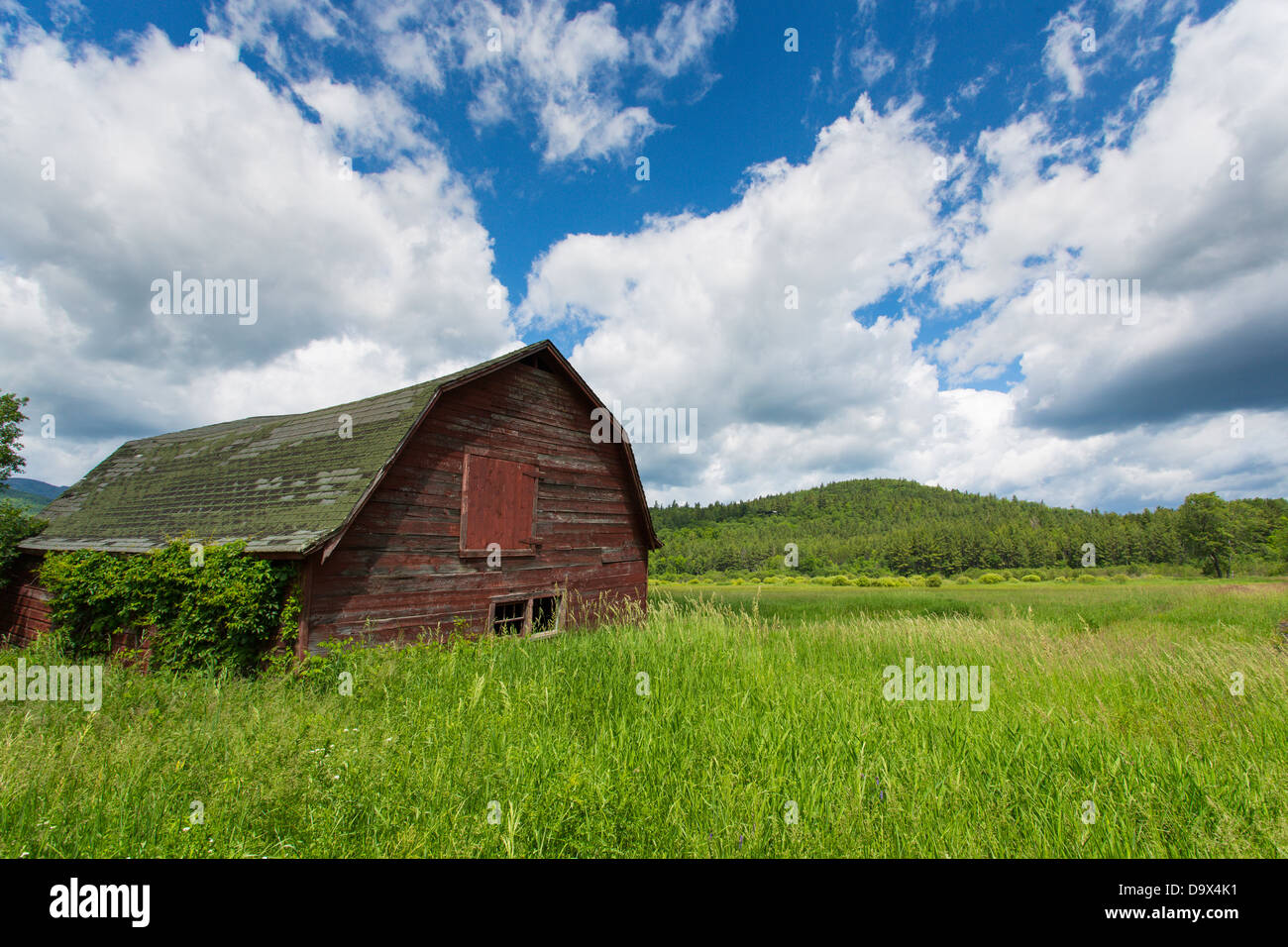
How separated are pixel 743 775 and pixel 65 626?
15.0 metres

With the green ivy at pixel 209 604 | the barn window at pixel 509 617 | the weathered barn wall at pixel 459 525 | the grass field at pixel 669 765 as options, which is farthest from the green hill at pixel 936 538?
the grass field at pixel 669 765

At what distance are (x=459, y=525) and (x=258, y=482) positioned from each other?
16.8 feet

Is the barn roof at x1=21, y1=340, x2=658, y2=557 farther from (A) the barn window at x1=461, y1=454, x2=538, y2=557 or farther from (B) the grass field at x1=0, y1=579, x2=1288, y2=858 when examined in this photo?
(B) the grass field at x1=0, y1=579, x2=1288, y2=858

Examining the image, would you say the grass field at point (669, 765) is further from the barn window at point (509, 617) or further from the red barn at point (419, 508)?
the barn window at point (509, 617)

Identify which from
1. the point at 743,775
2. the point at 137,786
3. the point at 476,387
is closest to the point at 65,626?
the point at 476,387

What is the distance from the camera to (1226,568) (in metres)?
73.7

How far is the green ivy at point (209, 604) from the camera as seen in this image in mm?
8977

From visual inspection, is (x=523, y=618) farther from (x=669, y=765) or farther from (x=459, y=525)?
(x=669, y=765)

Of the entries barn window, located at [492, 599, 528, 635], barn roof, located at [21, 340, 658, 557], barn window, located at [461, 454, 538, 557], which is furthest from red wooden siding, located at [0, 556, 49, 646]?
barn window, located at [492, 599, 528, 635]

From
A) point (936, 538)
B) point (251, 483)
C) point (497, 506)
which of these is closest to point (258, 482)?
point (251, 483)

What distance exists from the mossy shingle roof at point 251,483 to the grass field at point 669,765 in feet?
12.1

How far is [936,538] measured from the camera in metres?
105

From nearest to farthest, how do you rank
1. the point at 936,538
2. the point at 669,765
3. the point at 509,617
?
1. the point at 669,765
2. the point at 509,617
3. the point at 936,538
